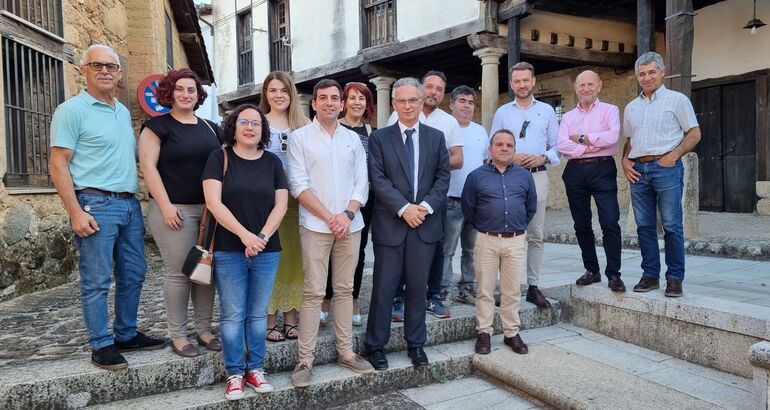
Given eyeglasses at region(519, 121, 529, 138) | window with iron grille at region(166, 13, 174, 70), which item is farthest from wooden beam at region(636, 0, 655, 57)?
window with iron grille at region(166, 13, 174, 70)

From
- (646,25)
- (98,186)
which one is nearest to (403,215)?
(98,186)

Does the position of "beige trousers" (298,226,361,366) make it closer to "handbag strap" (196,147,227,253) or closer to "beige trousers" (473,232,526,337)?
"handbag strap" (196,147,227,253)

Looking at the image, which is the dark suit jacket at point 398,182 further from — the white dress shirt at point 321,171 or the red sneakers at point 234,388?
the red sneakers at point 234,388

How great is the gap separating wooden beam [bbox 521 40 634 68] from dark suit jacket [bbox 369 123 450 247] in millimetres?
6285

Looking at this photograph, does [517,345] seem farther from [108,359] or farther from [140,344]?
[108,359]

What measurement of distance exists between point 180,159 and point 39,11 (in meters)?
3.62

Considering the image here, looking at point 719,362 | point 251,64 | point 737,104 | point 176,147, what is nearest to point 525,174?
point 719,362

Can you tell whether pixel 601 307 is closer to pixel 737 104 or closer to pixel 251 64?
pixel 737 104

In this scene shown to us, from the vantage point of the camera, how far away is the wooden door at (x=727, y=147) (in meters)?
8.42

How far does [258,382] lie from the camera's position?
111 inches

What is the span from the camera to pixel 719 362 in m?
3.23

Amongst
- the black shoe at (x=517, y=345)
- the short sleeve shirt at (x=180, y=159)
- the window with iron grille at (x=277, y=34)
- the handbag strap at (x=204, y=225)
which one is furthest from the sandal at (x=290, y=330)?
the window with iron grille at (x=277, y=34)

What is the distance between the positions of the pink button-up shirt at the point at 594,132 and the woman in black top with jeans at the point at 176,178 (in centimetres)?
240

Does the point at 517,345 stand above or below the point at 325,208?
below
